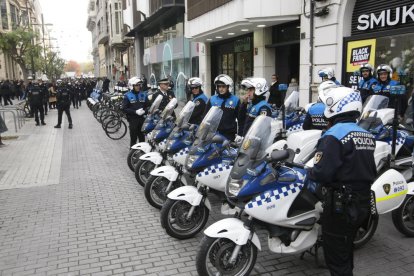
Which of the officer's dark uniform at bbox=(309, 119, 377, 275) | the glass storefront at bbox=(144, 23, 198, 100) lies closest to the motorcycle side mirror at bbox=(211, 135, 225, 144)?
the officer's dark uniform at bbox=(309, 119, 377, 275)

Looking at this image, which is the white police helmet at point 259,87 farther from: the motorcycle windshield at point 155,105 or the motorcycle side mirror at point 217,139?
the motorcycle windshield at point 155,105

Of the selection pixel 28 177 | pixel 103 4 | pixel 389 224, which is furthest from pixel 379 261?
pixel 103 4

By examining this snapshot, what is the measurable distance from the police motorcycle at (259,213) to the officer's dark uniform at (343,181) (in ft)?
1.40

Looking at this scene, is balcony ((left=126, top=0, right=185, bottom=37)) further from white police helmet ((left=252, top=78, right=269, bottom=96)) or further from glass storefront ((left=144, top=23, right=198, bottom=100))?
white police helmet ((left=252, top=78, right=269, bottom=96))

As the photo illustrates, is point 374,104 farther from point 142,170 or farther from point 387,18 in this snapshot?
point 387,18

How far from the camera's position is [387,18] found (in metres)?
10.1

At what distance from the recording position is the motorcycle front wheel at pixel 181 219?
502 centimetres

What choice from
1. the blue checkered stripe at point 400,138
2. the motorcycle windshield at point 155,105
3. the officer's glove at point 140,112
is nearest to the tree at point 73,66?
the officer's glove at point 140,112

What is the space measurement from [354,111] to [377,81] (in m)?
5.78

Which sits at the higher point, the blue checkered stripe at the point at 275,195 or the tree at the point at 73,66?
the tree at the point at 73,66

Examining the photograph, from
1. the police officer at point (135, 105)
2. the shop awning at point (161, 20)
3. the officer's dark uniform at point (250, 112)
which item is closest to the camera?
the officer's dark uniform at point (250, 112)

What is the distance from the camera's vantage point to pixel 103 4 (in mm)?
60469

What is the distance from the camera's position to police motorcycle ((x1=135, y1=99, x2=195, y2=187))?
251 inches

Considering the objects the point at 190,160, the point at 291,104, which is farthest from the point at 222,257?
the point at 291,104
